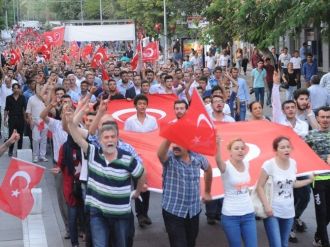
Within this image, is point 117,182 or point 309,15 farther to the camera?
A: point 309,15

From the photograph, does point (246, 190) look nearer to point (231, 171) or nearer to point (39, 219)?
point (231, 171)

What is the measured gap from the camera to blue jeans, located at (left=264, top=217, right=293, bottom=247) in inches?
290

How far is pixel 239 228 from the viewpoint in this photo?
7.10 m

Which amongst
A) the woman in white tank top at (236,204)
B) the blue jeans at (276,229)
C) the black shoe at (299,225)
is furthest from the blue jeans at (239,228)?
the black shoe at (299,225)

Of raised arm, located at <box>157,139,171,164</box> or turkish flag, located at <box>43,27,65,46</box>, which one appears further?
turkish flag, located at <box>43,27,65,46</box>

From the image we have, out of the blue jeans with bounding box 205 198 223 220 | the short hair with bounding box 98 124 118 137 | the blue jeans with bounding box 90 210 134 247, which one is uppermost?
the short hair with bounding box 98 124 118 137

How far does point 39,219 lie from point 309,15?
33.2 ft

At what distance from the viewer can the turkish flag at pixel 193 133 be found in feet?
21.8

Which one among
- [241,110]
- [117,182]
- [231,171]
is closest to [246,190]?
[231,171]

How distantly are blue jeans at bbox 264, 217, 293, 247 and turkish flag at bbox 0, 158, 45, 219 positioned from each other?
2.72 m

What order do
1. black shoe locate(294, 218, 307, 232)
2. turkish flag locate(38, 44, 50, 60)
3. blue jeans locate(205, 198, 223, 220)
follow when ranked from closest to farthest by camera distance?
black shoe locate(294, 218, 307, 232)
blue jeans locate(205, 198, 223, 220)
turkish flag locate(38, 44, 50, 60)

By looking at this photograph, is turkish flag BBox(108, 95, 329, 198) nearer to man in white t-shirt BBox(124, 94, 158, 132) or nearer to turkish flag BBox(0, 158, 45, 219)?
man in white t-shirt BBox(124, 94, 158, 132)

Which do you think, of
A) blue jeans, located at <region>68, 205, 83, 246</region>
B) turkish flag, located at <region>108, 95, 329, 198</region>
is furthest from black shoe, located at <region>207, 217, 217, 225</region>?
blue jeans, located at <region>68, 205, 83, 246</region>

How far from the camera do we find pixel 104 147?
6594 mm
